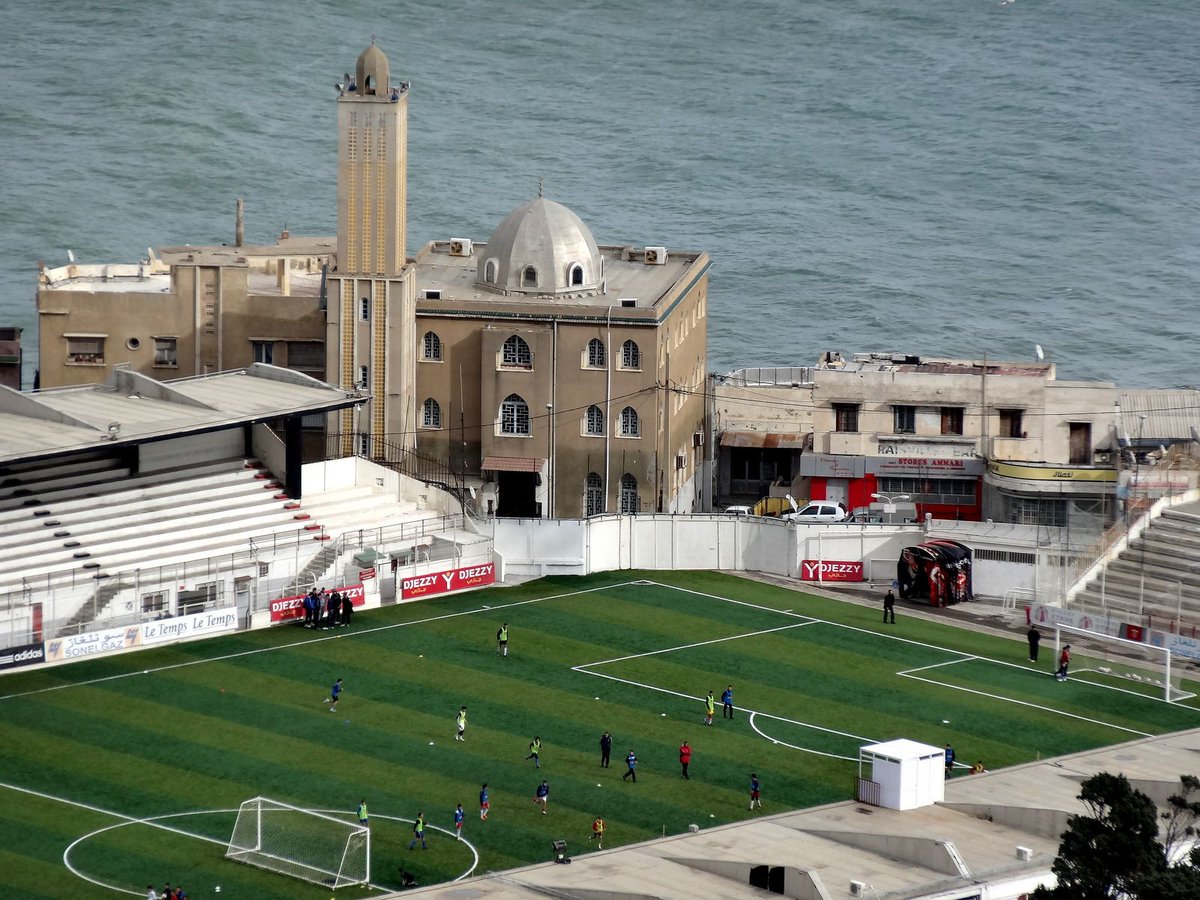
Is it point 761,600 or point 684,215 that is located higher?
point 684,215

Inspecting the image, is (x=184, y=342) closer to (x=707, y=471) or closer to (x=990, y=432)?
(x=707, y=471)

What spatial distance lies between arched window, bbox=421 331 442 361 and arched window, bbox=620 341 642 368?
7.99 m

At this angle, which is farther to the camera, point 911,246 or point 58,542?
point 911,246

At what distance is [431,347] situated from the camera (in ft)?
366

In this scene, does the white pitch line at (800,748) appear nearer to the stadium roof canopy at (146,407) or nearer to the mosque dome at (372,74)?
the stadium roof canopy at (146,407)

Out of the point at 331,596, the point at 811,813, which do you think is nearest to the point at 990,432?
the point at 331,596

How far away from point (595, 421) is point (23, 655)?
3143cm

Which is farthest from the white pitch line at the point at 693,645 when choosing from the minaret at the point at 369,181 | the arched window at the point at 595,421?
the minaret at the point at 369,181

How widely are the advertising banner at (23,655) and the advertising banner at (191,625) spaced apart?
3.95 m

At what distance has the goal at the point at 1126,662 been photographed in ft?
293

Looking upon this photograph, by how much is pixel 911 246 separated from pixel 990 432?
74189mm

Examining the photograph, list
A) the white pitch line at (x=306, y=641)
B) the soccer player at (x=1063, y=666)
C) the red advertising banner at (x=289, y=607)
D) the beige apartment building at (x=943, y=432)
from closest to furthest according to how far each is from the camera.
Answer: the white pitch line at (x=306, y=641)
the soccer player at (x=1063, y=666)
the red advertising banner at (x=289, y=607)
the beige apartment building at (x=943, y=432)

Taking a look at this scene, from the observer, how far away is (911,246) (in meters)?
188

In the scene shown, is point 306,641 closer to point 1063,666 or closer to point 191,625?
point 191,625
